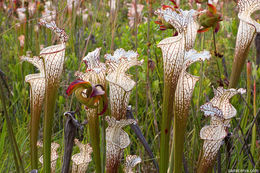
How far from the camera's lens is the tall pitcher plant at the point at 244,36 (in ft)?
2.55

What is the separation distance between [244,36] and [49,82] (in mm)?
563

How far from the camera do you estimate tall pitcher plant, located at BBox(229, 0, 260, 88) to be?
2.55ft

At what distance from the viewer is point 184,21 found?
712 mm

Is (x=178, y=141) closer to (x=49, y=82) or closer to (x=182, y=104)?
(x=182, y=104)

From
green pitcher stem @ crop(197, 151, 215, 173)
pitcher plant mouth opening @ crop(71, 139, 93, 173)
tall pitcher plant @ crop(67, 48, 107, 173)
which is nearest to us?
tall pitcher plant @ crop(67, 48, 107, 173)

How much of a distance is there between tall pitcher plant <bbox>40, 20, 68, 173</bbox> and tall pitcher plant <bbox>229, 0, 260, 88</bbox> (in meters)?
0.48

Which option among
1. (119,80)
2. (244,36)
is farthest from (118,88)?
(244,36)

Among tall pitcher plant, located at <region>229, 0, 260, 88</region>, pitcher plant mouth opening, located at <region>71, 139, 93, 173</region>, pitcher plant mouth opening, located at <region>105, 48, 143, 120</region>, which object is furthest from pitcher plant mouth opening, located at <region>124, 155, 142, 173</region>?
tall pitcher plant, located at <region>229, 0, 260, 88</region>

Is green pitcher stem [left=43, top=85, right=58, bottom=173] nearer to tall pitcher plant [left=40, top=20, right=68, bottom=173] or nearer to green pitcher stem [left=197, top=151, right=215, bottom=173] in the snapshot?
tall pitcher plant [left=40, top=20, right=68, bottom=173]

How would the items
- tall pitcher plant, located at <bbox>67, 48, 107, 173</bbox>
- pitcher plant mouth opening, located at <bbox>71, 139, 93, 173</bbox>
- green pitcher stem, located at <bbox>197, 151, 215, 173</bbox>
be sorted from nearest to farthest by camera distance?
tall pitcher plant, located at <bbox>67, 48, 107, 173</bbox> < green pitcher stem, located at <bbox>197, 151, 215, 173</bbox> < pitcher plant mouth opening, located at <bbox>71, 139, 93, 173</bbox>

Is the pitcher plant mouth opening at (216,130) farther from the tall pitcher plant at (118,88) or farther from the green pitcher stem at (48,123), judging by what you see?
the green pitcher stem at (48,123)

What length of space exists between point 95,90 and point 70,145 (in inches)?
7.2

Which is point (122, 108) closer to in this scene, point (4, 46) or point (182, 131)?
point (182, 131)

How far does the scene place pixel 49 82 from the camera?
0.74m
